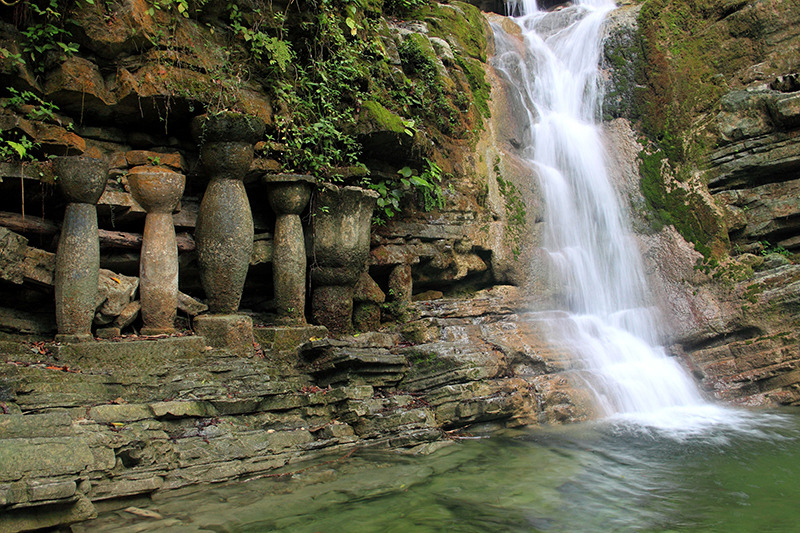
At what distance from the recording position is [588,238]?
33.8 feet

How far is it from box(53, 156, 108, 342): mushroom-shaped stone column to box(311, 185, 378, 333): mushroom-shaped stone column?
8.93ft

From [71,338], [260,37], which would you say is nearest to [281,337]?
[71,338]

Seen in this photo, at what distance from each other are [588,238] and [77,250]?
327 inches

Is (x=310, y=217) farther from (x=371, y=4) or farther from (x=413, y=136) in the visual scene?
(x=371, y=4)

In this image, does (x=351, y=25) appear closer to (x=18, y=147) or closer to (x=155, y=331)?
(x=18, y=147)

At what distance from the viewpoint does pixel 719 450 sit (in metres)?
6.28

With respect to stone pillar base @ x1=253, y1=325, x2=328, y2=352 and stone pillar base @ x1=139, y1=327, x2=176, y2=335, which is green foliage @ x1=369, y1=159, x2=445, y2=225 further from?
stone pillar base @ x1=139, y1=327, x2=176, y2=335

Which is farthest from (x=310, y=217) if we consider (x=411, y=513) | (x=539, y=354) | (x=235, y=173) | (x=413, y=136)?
(x=411, y=513)

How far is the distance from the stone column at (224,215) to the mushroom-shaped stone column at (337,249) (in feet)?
3.47

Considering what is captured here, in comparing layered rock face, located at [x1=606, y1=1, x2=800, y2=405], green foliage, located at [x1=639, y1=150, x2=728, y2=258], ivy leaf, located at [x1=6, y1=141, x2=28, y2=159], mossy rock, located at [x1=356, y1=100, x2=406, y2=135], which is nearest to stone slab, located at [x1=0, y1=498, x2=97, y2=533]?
ivy leaf, located at [x1=6, y1=141, x2=28, y2=159]

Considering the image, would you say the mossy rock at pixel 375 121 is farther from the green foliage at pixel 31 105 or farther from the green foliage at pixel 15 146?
the green foliage at pixel 15 146

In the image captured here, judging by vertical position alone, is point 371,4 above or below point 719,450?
above

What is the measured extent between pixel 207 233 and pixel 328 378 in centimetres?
231

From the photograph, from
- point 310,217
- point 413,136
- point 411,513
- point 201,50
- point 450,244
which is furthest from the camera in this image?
point 450,244
